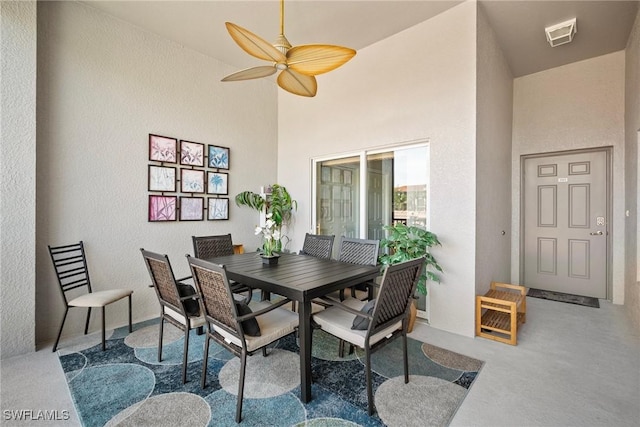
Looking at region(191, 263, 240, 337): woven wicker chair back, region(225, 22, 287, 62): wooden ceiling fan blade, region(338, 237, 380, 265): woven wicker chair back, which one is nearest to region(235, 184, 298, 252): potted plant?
region(338, 237, 380, 265): woven wicker chair back

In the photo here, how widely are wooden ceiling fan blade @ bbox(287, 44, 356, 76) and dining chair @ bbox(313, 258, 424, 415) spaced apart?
1.56 m

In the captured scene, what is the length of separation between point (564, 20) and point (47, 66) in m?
5.44

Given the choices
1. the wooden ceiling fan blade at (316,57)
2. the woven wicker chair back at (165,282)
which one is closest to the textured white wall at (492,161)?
the wooden ceiling fan blade at (316,57)

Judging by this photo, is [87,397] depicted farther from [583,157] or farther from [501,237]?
[583,157]

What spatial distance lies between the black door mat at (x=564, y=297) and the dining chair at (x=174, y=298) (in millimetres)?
4676

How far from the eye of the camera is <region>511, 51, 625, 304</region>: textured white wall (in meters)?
3.95

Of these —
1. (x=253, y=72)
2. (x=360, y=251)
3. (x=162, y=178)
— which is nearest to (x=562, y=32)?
(x=360, y=251)

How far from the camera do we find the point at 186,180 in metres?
3.82

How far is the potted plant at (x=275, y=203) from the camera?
4473 mm

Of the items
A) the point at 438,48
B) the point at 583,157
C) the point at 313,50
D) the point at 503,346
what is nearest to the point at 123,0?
the point at 313,50

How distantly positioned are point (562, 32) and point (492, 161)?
5.33 ft

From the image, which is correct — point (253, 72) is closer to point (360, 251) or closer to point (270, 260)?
point (270, 260)

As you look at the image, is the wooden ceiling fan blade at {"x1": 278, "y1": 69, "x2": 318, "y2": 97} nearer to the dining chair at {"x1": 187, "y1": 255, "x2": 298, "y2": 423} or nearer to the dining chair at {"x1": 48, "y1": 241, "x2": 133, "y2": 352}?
the dining chair at {"x1": 187, "y1": 255, "x2": 298, "y2": 423}

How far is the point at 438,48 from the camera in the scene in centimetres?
322
